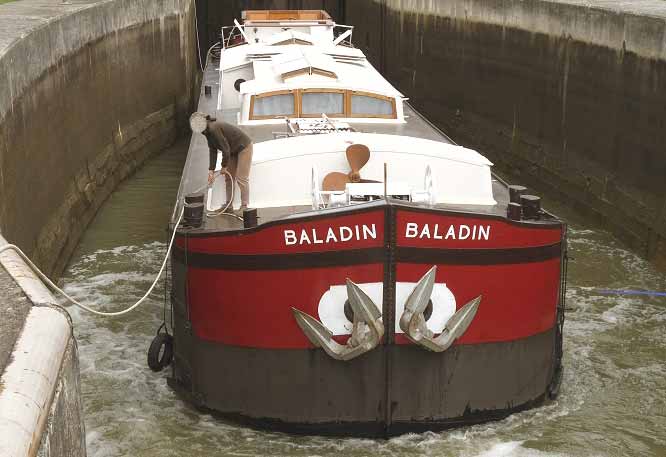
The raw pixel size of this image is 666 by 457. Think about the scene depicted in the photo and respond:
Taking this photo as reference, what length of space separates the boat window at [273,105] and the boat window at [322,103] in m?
0.17

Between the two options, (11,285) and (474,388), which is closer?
(11,285)

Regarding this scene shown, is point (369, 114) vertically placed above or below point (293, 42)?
below

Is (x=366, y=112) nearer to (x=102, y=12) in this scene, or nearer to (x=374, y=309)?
(x=374, y=309)

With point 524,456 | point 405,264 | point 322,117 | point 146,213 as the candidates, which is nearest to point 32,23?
point 146,213

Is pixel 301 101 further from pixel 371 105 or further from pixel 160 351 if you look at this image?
pixel 160 351

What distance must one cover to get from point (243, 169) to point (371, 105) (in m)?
3.51

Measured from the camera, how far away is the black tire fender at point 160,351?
8992mm

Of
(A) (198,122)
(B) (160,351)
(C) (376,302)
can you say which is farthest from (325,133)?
(C) (376,302)

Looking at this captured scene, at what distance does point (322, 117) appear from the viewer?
37.1ft

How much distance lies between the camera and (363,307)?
7.23 m

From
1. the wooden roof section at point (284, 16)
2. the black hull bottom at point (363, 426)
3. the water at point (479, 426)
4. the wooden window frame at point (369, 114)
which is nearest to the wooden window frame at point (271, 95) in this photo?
the wooden window frame at point (369, 114)

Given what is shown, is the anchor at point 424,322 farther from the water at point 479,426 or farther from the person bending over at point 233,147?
the person bending over at point 233,147

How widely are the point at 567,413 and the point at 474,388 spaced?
46.8 inches

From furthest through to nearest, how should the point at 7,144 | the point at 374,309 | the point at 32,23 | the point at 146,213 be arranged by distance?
the point at 146,213 < the point at 32,23 < the point at 7,144 < the point at 374,309
